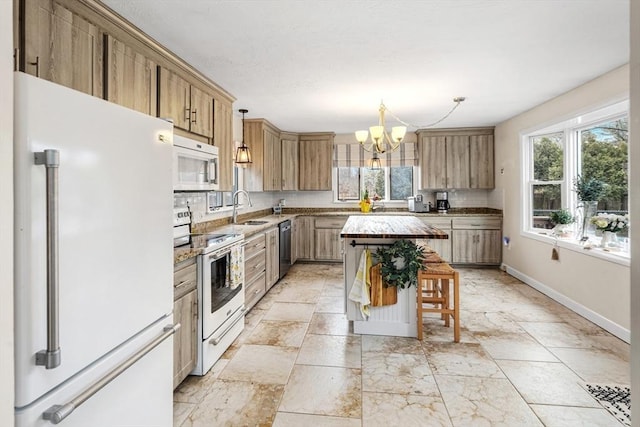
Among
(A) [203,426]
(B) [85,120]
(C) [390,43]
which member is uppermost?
(C) [390,43]

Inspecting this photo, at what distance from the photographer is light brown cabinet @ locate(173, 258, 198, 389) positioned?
2039mm

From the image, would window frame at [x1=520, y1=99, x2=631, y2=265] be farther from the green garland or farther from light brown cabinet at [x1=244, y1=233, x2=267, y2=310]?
light brown cabinet at [x1=244, y1=233, x2=267, y2=310]

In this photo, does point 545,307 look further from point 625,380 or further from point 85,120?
point 85,120

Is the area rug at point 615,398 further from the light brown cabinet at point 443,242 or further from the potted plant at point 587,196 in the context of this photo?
the light brown cabinet at point 443,242

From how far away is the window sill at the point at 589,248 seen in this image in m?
2.96

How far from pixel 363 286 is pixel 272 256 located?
1773 mm

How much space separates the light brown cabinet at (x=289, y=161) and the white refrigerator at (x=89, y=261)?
435cm

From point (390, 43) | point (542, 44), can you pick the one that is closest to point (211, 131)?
point (390, 43)

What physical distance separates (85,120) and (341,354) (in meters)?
2.33

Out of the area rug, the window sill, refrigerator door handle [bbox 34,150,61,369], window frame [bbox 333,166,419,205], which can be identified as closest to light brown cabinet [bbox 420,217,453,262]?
window frame [bbox 333,166,419,205]

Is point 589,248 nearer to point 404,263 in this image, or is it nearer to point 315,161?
point 404,263

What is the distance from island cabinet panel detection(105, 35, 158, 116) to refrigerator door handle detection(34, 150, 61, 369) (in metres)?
1.27

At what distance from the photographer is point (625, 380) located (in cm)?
226

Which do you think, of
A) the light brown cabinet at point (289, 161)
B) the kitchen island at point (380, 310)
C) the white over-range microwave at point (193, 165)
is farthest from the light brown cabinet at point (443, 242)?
the white over-range microwave at point (193, 165)
